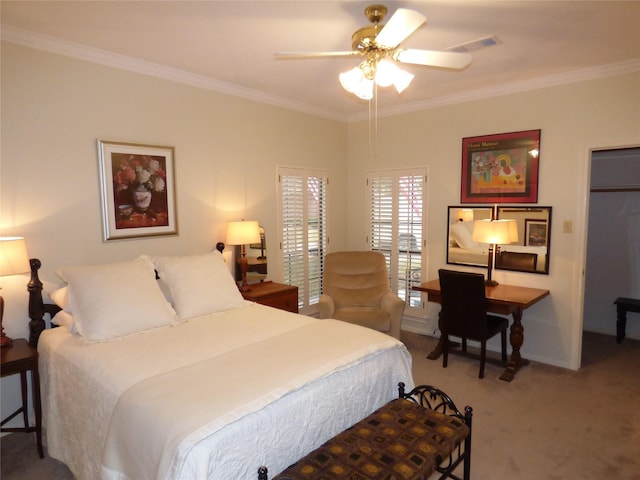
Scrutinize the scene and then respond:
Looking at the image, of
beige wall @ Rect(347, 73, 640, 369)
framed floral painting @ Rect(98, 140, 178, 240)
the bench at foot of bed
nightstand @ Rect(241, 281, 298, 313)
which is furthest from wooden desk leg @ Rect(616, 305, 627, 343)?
framed floral painting @ Rect(98, 140, 178, 240)

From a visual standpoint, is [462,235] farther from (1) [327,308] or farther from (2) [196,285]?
(2) [196,285]

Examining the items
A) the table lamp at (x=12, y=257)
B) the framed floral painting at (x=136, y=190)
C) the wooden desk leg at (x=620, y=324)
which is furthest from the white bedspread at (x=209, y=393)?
the wooden desk leg at (x=620, y=324)

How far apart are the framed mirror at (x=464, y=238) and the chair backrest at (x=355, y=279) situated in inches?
31.7

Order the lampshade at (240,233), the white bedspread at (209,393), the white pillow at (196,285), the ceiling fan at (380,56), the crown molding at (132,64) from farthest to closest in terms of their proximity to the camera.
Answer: the lampshade at (240,233) < the white pillow at (196,285) < the crown molding at (132,64) < the ceiling fan at (380,56) < the white bedspread at (209,393)

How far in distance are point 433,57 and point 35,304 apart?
116 inches

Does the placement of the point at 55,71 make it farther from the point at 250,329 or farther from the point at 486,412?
the point at 486,412

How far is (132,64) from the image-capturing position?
10.4 ft

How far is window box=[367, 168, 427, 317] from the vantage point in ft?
15.3

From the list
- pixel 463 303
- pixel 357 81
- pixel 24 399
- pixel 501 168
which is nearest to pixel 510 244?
pixel 501 168

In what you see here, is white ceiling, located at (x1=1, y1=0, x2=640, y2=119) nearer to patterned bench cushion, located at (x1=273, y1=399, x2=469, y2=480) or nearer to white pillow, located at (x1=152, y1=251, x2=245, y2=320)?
white pillow, located at (x1=152, y1=251, x2=245, y2=320)

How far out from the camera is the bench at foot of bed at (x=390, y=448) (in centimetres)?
164

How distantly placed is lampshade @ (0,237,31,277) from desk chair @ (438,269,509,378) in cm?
315

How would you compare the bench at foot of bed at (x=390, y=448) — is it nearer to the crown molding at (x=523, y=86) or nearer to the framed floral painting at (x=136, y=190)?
the framed floral painting at (x=136, y=190)

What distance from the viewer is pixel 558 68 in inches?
135
